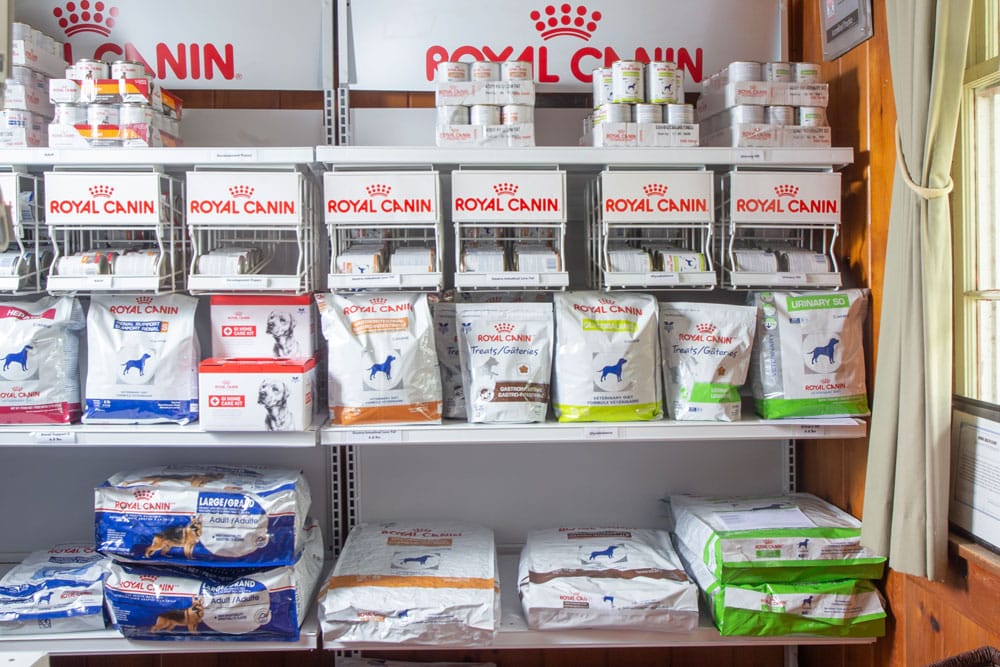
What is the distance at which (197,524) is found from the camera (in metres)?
2.09

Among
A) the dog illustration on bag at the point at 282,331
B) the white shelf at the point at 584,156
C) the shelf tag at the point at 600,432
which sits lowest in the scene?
the shelf tag at the point at 600,432

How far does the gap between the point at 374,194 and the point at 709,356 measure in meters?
1.07

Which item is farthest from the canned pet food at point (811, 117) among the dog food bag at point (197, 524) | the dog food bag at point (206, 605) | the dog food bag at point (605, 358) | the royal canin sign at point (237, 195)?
the dog food bag at point (206, 605)

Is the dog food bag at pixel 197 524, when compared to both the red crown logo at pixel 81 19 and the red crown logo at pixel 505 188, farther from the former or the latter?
the red crown logo at pixel 81 19

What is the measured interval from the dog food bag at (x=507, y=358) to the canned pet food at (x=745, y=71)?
2.89 ft

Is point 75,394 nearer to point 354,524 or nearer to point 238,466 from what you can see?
point 238,466

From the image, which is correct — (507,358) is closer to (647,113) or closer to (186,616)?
(647,113)

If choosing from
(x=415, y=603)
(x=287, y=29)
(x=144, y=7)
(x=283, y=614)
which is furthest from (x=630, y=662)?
(x=144, y=7)

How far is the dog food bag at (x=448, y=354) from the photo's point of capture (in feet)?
7.50

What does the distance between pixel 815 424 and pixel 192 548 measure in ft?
5.87

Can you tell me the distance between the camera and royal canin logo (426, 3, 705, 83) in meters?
2.52

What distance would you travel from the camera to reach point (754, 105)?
2209 mm

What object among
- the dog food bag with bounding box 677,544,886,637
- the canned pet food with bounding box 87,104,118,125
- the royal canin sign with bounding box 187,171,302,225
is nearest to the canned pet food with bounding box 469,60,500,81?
the royal canin sign with bounding box 187,171,302,225

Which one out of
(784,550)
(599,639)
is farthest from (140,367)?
(784,550)
